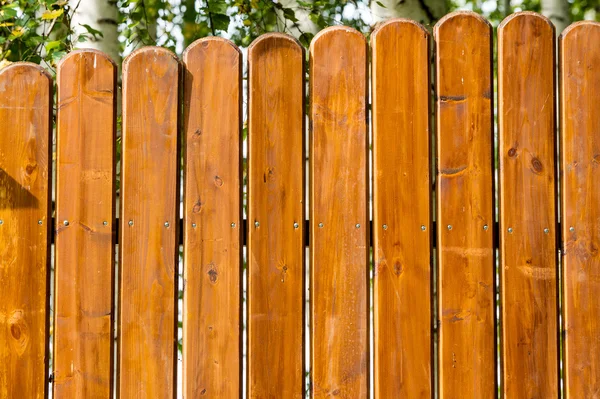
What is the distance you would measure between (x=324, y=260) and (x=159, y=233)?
0.52 metres

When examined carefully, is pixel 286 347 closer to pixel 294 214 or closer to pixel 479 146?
pixel 294 214

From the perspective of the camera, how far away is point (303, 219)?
6.64 ft

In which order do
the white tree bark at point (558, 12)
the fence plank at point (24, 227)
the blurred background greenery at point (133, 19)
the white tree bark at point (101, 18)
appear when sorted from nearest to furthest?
the fence plank at point (24, 227) → the blurred background greenery at point (133, 19) → the white tree bark at point (101, 18) → the white tree bark at point (558, 12)

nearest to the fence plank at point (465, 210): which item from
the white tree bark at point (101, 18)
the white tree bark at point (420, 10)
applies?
the white tree bark at point (420, 10)

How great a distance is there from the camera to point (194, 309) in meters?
2.02

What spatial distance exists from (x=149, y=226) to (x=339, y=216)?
0.59m

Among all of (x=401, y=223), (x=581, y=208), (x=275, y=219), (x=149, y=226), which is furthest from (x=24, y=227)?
(x=581, y=208)

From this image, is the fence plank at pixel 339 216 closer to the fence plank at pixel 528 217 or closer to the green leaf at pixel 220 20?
the fence plank at pixel 528 217

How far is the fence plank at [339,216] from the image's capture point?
2023 millimetres

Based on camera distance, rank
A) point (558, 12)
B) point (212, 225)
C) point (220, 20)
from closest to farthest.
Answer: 1. point (212, 225)
2. point (220, 20)
3. point (558, 12)

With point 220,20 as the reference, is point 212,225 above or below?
below

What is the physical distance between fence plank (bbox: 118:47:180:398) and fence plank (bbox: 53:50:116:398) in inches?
2.2

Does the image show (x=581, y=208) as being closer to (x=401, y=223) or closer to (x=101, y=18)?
(x=401, y=223)

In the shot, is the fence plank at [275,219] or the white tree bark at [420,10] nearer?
the fence plank at [275,219]
